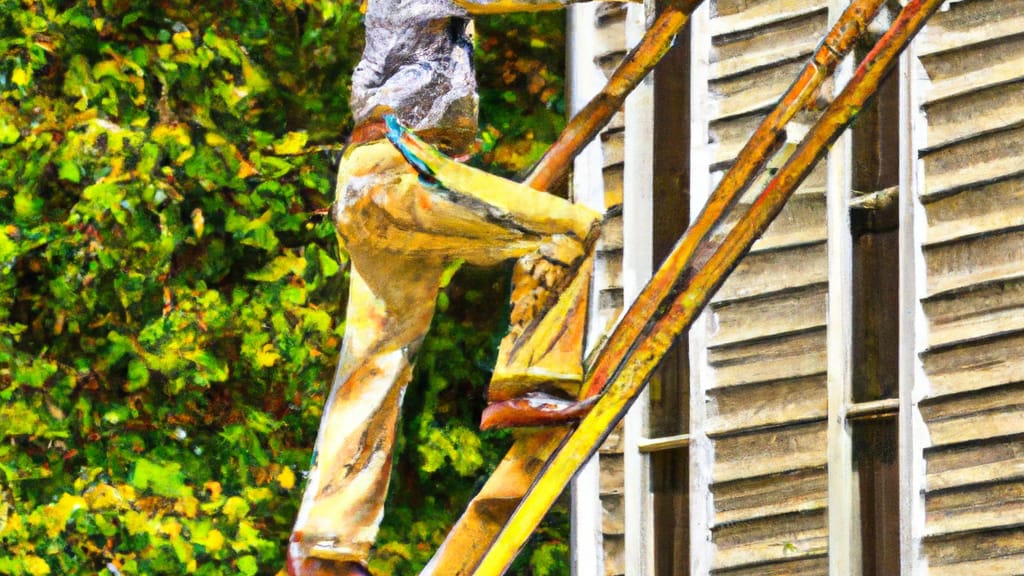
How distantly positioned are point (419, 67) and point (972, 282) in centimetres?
141

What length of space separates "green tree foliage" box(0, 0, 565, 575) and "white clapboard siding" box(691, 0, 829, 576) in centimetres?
140

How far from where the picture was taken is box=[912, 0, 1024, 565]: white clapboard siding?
5227 millimetres

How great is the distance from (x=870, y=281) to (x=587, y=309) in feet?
3.22

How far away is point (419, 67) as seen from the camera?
527cm

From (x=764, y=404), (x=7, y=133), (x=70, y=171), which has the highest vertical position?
(x=7, y=133)

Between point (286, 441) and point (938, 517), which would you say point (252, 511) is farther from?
point (938, 517)

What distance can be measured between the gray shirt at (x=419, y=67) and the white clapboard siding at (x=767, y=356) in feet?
3.72

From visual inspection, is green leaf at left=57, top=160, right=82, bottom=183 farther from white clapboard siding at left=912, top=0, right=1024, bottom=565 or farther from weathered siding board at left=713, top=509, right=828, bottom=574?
white clapboard siding at left=912, top=0, right=1024, bottom=565

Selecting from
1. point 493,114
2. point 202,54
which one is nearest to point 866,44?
point 493,114

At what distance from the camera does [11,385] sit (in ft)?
24.1

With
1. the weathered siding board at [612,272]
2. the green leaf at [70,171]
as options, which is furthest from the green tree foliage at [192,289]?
the weathered siding board at [612,272]

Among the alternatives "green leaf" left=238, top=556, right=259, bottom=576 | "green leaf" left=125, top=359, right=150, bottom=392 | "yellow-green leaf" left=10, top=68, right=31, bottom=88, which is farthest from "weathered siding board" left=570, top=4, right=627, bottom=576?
"yellow-green leaf" left=10, top=68, right=31, bottom=88

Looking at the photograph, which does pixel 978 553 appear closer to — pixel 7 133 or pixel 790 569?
pixel 790 569

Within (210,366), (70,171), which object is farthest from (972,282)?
(70,171)
